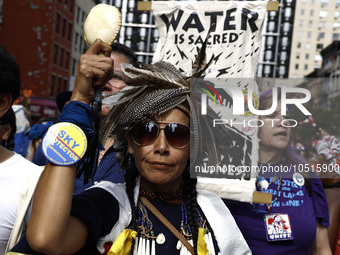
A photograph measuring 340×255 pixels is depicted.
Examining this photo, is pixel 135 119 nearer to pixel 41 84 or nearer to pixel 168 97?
pixel 168 97

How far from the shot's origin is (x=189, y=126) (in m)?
2.16

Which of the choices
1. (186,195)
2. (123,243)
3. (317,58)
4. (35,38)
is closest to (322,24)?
(317,58)

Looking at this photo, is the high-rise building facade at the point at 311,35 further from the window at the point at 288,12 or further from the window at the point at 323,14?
the window at the point at 288,12

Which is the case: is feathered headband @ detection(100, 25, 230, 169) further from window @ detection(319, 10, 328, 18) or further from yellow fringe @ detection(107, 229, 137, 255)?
window @ detection(319, 10, 328, 18)

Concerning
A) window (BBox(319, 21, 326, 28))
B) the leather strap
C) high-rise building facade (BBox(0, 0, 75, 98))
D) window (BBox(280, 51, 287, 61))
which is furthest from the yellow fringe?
window (BBox(319, 21, 326, 28))

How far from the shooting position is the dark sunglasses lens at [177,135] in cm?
209

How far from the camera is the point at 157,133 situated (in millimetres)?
2092

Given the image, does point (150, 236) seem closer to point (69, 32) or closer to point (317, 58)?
point (69, 32)

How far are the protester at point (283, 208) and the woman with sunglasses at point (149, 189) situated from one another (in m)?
0.64

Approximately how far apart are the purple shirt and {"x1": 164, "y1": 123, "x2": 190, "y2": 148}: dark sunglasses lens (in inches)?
33.0

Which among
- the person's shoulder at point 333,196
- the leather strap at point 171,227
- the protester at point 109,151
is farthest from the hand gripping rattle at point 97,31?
the person's shoulder at point 333,196

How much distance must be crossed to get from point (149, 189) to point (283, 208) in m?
1.31

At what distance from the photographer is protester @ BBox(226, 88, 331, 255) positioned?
278cm

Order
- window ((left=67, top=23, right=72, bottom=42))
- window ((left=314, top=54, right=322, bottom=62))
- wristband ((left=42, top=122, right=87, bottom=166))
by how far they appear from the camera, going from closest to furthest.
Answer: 1. wristband ((left=42, top=122, right=87, bottom=166))
2. window ((left=67, top=23, right=72, bottom=42))
3. window ((left=314, top=54, right=322, bottom=62))
